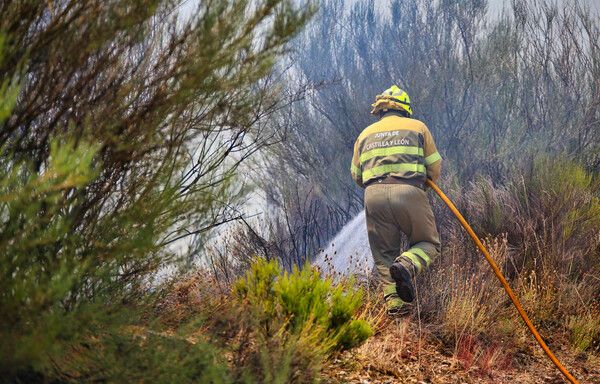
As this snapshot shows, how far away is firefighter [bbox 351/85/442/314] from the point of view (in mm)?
7281

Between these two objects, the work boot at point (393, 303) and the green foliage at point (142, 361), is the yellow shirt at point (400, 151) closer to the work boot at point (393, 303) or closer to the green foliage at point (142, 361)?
the work boot at point (393, 303)

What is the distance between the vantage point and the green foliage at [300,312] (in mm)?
4574

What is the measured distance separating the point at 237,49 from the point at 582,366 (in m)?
4.58

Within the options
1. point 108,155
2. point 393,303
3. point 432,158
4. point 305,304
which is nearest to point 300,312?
point 305,304

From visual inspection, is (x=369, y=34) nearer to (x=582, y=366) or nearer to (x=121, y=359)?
(x=582, y=366)

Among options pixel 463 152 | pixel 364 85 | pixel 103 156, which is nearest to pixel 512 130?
pixel 463 152

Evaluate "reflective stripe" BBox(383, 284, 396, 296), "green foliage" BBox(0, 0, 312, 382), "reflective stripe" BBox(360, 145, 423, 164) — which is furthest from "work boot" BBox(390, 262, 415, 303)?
"green foliage" BBox(0, 0, 312, 382)

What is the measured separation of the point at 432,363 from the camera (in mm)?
6266

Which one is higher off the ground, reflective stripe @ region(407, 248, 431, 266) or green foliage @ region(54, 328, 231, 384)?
green foliage @ region(54, 328, 231, 384)

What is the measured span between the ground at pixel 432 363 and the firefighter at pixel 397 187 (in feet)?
2.03

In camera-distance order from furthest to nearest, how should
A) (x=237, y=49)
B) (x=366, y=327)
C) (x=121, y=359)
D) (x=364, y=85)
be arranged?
(x=364, y=85) < (x=366, y=327) < (x=237, y=49) < (x=121, y=359)

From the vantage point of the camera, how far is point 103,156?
13.3ft

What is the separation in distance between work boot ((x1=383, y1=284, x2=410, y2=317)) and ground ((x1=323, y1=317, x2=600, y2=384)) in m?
0.11

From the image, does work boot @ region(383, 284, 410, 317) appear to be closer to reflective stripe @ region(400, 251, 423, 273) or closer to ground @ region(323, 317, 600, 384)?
ground @ region(323, 317, 600, 384)
